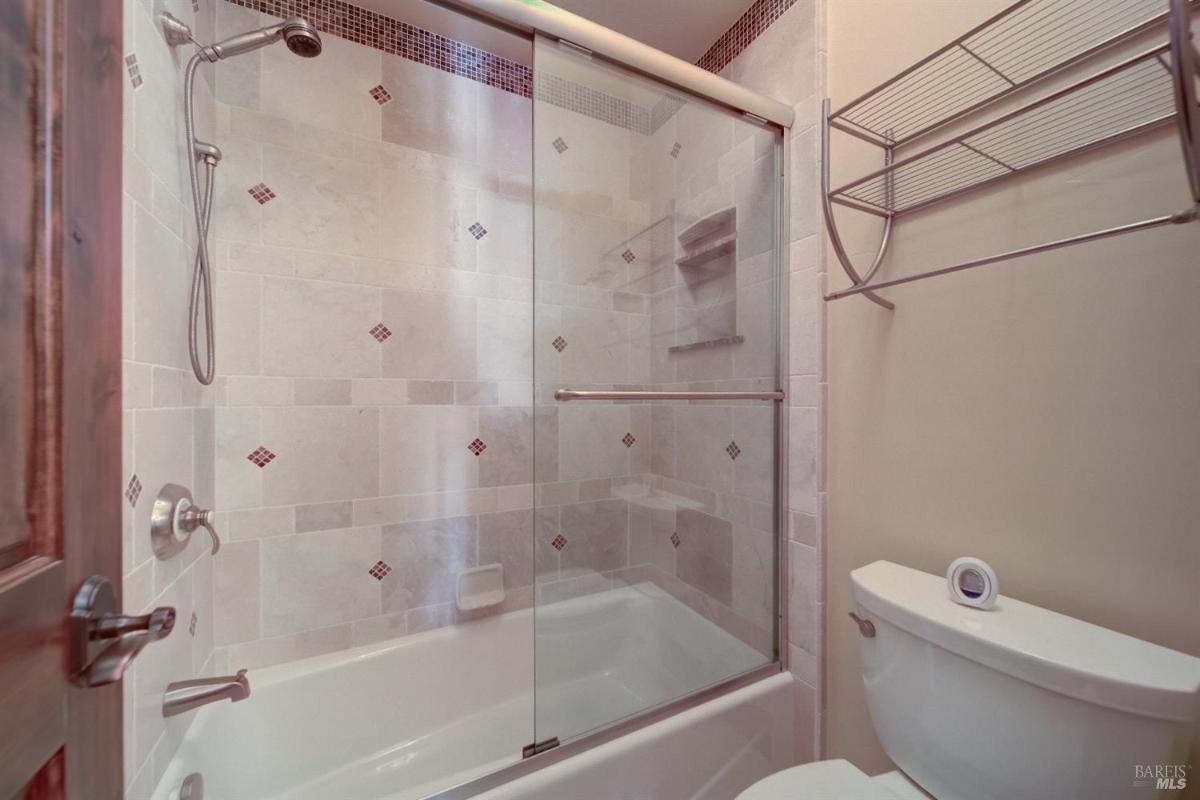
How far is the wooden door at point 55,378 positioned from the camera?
1.17 feet

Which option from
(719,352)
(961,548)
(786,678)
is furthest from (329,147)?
(786,678)

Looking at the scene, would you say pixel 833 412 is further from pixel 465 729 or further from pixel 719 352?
pixel 465 729

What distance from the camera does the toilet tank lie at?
0.62 m

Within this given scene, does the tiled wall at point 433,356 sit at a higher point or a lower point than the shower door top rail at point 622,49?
lower

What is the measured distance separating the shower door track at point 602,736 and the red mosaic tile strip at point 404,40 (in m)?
1.88

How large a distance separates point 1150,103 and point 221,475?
6.95ft

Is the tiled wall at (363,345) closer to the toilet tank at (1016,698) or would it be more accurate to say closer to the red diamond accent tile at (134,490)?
the red diamond accent tile at (134,490)

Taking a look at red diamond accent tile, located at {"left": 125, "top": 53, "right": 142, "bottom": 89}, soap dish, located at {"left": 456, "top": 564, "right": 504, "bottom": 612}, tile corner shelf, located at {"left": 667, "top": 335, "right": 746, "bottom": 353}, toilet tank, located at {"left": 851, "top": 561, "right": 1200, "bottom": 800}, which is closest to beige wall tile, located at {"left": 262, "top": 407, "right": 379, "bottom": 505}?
soap dish, located at {"left": 456, "top": 564, "right": 504, "bottom": 612}

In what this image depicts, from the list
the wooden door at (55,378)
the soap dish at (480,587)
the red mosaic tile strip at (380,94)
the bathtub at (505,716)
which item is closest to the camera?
the wooden door at (55,378)

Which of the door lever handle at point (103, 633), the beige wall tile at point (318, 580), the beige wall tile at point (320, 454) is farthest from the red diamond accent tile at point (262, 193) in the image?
the door lever handle at point (103, 633)

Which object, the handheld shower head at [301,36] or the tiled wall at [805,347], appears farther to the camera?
the tiled wall at [805,347]

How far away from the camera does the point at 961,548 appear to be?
94 cm

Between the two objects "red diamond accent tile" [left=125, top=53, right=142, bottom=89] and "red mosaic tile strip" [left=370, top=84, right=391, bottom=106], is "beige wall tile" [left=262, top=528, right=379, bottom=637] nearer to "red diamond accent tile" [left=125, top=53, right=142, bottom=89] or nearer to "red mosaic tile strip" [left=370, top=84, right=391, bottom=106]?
"red diamond accent tile" [left=125, top=53, right=142, bottom=89]

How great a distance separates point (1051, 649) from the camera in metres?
0.69
